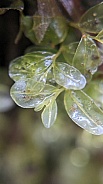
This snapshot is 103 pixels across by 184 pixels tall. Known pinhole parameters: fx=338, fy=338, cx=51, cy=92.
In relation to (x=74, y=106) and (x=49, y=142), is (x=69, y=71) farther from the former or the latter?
(x=49, y=142)

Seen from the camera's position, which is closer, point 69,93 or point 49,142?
point 69,93

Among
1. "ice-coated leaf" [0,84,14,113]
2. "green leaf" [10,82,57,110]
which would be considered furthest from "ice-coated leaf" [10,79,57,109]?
"ice-coated leaf" [0,84,14,113]

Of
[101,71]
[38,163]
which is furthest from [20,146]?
[101,71]

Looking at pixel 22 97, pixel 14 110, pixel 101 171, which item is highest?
pixel 22 97

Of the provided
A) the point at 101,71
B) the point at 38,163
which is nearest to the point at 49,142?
the point at 38,163

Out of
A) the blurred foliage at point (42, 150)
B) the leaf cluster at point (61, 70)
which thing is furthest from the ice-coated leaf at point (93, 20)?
the blurred foliage at point (42, 150)

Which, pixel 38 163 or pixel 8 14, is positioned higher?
pixel 8 14

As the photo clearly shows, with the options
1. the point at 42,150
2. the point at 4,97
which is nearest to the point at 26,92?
the point at 4,97

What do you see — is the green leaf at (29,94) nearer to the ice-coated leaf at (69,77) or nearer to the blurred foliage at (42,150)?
the ice-coated leaf at (69,77)
